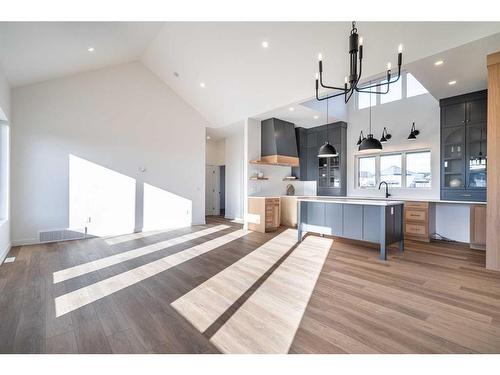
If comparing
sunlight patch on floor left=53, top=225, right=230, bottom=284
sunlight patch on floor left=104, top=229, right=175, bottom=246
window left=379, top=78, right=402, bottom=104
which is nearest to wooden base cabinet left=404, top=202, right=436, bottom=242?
window left=379, top=78, right=402, bottom=104

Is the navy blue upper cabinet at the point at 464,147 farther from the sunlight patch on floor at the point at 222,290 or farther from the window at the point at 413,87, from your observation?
the sunlight patch on floor at the point at 222,290

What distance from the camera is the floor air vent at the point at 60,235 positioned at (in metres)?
4.78

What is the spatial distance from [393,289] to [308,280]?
3.04 feet

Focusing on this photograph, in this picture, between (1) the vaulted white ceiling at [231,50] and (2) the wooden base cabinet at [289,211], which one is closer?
(1) the vaulted white ceiling at [231,50]

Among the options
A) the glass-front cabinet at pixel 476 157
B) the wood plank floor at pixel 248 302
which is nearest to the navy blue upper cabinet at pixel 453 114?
the glass-front cabinet at pixel 476 157

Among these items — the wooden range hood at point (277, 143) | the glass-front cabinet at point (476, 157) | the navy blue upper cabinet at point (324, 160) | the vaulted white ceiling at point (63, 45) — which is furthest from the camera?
the navy blue upper cabinet at point (324, 160)

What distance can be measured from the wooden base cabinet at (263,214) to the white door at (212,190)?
3.30m

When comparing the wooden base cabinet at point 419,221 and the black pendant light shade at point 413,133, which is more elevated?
the black pendant light shade at point 413,133

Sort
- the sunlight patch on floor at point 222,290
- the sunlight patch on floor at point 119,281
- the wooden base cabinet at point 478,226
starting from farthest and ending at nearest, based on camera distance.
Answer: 1. the wooden base cabinet at point 478,226
2. the sunlight patch on floor at point 119,281
3. the sunlight patch on floor at point 222,290

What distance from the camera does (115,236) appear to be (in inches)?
214

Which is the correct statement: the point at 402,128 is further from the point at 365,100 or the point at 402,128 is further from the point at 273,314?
the point at 273,314

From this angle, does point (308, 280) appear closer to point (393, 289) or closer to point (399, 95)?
point (393, 289)
